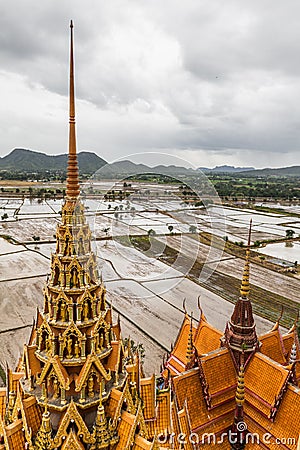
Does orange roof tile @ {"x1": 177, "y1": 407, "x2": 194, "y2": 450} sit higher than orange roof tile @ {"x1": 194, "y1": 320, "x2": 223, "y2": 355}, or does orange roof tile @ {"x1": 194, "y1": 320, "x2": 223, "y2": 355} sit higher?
orange roof tile @ {"x1": 194, "y1": 320, "x2": 223, "y2": 355}

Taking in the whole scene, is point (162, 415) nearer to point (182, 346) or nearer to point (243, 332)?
point (243, 332)

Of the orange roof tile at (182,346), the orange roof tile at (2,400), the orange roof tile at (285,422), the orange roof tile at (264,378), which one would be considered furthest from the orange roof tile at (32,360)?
the orange roof tile at (182,346)

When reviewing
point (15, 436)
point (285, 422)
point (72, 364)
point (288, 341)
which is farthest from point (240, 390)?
point (15, 436)

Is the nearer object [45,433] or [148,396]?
[45,433]

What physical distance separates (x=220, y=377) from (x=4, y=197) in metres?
127

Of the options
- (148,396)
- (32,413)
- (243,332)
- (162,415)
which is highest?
(32,413)

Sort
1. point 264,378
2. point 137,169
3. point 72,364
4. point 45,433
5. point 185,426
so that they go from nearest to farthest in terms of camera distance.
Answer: point 45,433 → point 72,364 → point 185,426 → point 264,378 → point 137,169

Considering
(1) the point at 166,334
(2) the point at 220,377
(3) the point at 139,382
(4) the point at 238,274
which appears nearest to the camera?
(3) the point at 139,382

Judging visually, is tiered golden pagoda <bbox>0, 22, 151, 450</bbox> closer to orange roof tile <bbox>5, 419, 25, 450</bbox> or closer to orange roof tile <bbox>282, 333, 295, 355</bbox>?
orange roof tile <bbox>5, 419, 25, 450</bbox>

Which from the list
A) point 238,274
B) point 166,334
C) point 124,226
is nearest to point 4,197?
point 124,226

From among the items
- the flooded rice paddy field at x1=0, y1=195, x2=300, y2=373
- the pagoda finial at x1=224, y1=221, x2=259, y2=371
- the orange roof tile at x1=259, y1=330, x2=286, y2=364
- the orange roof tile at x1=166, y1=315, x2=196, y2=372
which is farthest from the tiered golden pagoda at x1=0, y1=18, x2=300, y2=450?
the orange roof tile at x1=259, y1=330, x2=286, y2=364

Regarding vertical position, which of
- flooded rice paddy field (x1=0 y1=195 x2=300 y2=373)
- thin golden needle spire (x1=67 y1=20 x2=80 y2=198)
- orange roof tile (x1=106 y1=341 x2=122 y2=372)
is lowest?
flooded rice paddy field (x1=0 y1=195 x2=300 y2=373)

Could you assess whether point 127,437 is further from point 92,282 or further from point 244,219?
point 244,219

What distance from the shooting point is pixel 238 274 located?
49469 millimetres
